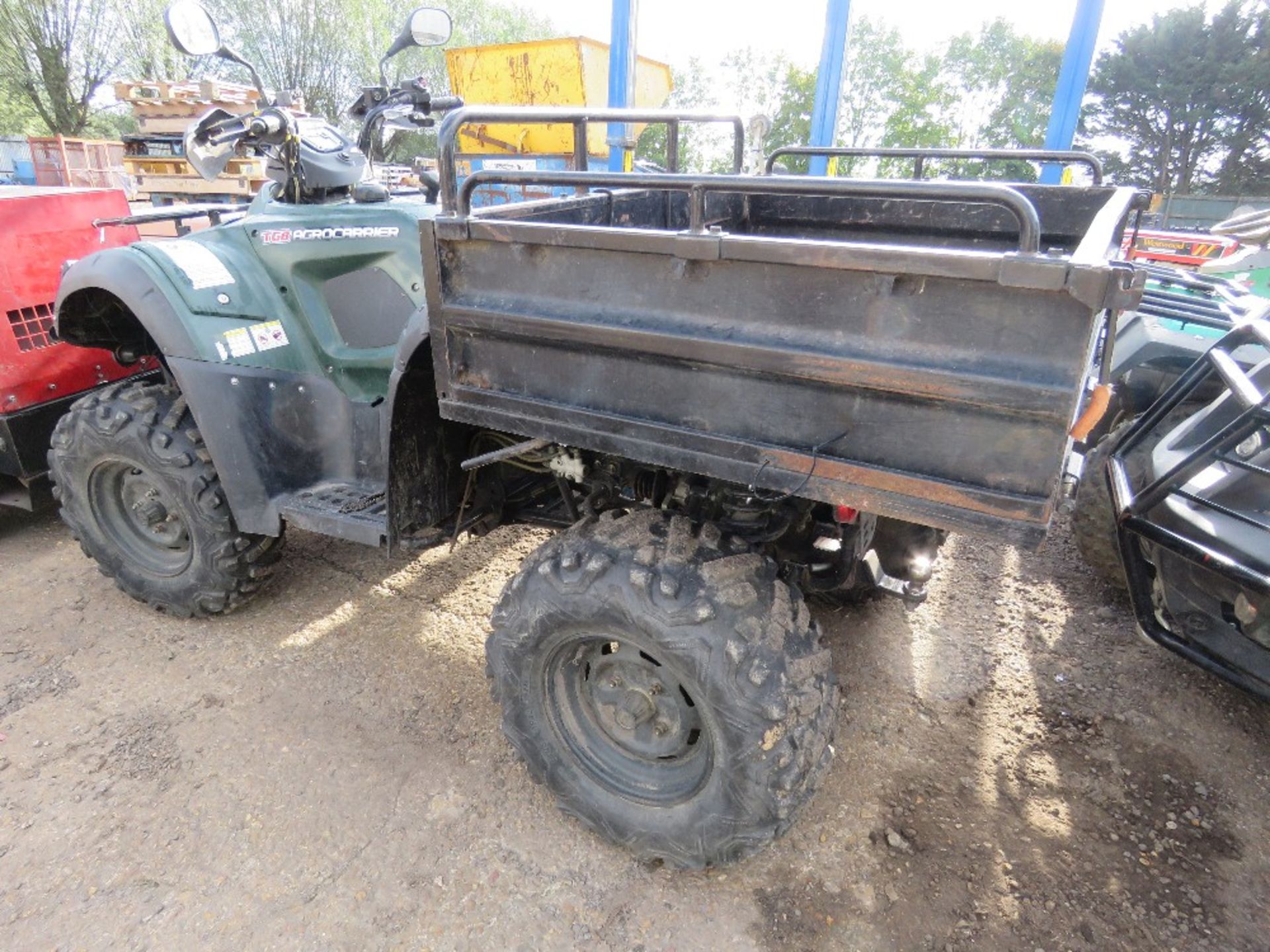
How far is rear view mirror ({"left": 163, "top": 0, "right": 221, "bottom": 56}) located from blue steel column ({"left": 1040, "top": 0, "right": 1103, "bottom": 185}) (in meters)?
6.15

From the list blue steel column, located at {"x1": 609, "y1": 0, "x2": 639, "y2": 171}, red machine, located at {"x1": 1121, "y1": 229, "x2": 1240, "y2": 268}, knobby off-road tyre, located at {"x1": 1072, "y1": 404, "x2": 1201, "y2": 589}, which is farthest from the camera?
blue steel column, located at {"x1": 609, "y1": 0, "x2": 639, "y2": 171}

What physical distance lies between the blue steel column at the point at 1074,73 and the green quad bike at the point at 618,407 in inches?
193

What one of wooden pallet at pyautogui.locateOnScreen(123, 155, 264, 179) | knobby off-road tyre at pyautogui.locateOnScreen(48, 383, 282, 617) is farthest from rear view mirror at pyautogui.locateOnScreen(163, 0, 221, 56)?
wooden pallet at pyautogui.locateOnScreen(123, 155, 264, 179)

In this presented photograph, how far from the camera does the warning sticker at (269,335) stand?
2908 millimetres

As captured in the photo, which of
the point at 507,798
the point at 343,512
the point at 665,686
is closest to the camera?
A: the point at 665,686

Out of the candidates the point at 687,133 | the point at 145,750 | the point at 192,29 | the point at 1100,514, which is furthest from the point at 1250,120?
the point at 145,750

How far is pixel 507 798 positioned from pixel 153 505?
1882 mm

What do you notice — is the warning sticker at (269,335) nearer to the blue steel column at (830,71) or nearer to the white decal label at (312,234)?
the white decal label at (312,234)

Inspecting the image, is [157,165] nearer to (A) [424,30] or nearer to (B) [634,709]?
(A) [424,30]

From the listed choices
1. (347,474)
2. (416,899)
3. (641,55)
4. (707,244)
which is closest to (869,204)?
(707,244)

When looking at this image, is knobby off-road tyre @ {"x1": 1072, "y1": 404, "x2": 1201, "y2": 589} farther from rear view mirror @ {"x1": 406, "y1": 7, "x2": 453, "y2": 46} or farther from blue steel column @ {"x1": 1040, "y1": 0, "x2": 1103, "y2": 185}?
blue steel column @ {"x1": 1040, "y1": 0, "x2": 1103, "y2": 185}

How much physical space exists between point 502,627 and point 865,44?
2110cm

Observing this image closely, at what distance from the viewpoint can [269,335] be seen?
294cm

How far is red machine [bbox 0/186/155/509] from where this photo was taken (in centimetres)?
347
